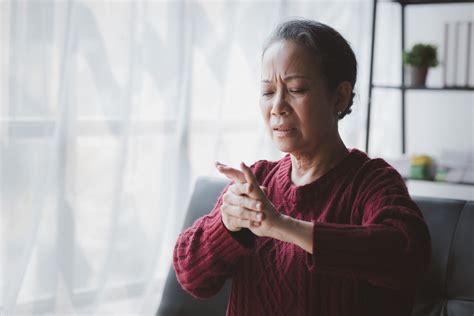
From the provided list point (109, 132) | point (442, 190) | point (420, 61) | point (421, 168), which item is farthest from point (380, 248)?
point (442, 190)

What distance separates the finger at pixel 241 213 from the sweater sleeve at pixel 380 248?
11 centimetres

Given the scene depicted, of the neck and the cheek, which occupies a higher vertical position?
the cheek

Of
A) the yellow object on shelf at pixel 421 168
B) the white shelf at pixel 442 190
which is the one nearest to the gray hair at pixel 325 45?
the yellow object on shelf at pixel 421 168

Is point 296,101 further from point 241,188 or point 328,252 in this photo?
point 328,252

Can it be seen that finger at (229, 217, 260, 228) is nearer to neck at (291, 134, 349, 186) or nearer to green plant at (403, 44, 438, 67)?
neck at (291, 134, 349, 186)

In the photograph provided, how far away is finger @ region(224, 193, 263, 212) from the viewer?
1.11 m

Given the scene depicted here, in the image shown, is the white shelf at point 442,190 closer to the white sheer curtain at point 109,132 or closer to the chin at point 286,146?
the white sheer curtain at point 109,132

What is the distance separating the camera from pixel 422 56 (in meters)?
3.11

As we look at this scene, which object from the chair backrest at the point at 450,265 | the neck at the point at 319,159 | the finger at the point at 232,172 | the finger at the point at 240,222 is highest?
the neck at the point at 319,159

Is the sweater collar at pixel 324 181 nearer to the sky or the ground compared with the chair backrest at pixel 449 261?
nearer to the sky

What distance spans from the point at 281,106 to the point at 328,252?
12.3 inches

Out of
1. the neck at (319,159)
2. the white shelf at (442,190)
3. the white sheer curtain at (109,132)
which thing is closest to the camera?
the neck at (319,159)

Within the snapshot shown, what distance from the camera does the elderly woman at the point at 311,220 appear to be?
1.07 metres

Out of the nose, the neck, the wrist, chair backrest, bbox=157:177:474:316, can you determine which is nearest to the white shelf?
chair backrest, bbox=157:177:474:316
